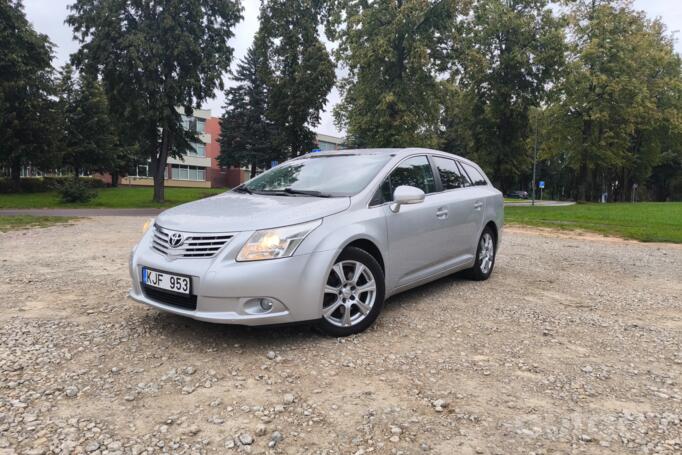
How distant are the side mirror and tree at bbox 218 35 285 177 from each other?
41.0m

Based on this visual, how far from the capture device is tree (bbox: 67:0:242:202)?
21031mm

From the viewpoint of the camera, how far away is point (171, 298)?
3631 millimetres

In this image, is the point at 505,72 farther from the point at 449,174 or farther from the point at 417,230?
the point at 417,230

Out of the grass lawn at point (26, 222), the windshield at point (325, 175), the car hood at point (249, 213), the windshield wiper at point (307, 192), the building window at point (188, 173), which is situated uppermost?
the building window at point (188, 173)

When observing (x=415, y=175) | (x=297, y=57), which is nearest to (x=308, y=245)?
(x=415, y=175)

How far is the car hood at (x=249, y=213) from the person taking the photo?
3.59 meters

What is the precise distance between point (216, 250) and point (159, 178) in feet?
72.4

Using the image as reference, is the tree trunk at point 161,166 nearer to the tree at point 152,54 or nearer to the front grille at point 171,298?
the tree at point 152,54

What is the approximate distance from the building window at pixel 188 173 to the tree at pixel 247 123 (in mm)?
14061

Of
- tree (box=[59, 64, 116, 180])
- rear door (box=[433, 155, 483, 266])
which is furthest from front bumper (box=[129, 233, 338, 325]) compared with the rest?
tree (box=[59, 64, 116, 180])

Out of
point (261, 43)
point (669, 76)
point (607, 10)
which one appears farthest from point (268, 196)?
point (669, 76)

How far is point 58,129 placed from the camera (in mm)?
31156

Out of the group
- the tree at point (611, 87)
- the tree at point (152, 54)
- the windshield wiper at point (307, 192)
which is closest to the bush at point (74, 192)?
the tree at point (152, 54)

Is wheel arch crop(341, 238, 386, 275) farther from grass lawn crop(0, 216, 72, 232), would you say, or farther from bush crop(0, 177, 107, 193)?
bush crop(0, 177, 107, 193)
